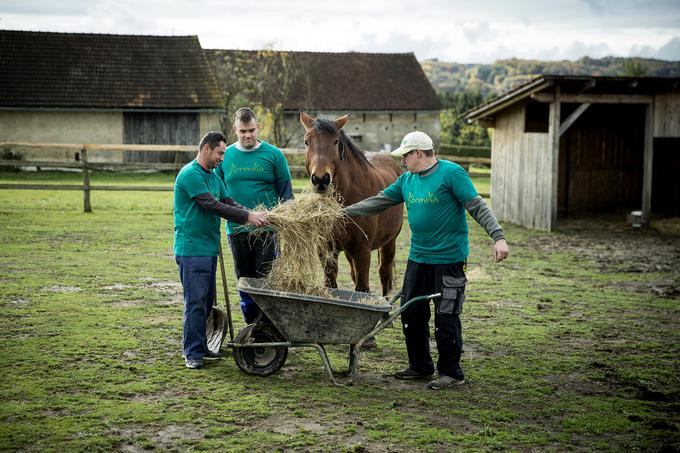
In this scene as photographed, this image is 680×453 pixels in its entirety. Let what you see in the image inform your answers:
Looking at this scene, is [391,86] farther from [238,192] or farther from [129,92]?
[238,192]

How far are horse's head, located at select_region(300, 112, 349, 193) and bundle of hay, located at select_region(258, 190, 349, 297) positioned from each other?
0.97 ft

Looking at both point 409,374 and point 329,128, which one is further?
point 329,128

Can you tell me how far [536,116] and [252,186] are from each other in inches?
488

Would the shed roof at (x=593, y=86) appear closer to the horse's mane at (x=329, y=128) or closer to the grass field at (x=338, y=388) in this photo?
the grass field at (x=338, y=388)

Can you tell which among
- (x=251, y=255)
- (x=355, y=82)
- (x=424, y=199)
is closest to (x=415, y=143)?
(x=424, y=199)

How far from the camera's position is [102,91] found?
30734 millimetres

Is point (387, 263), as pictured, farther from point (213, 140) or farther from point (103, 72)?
point (103, 72)

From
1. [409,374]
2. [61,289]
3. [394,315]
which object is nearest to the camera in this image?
[394,315]

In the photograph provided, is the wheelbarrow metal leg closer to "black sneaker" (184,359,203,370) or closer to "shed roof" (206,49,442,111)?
"black sneaker" (184,359,203,370)

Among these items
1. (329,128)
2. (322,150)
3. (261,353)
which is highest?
(329,128)

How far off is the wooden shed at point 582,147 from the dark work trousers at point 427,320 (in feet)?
33.8

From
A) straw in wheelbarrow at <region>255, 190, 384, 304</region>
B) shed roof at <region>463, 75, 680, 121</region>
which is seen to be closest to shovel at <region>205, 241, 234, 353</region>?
straw in wheelbarrow at <region>255, 190, 384, 304</region>

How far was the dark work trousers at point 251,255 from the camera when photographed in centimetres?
618

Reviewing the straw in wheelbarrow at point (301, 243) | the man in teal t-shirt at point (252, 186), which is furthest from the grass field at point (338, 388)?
the man in teal t-shirt at point (252, 186)
